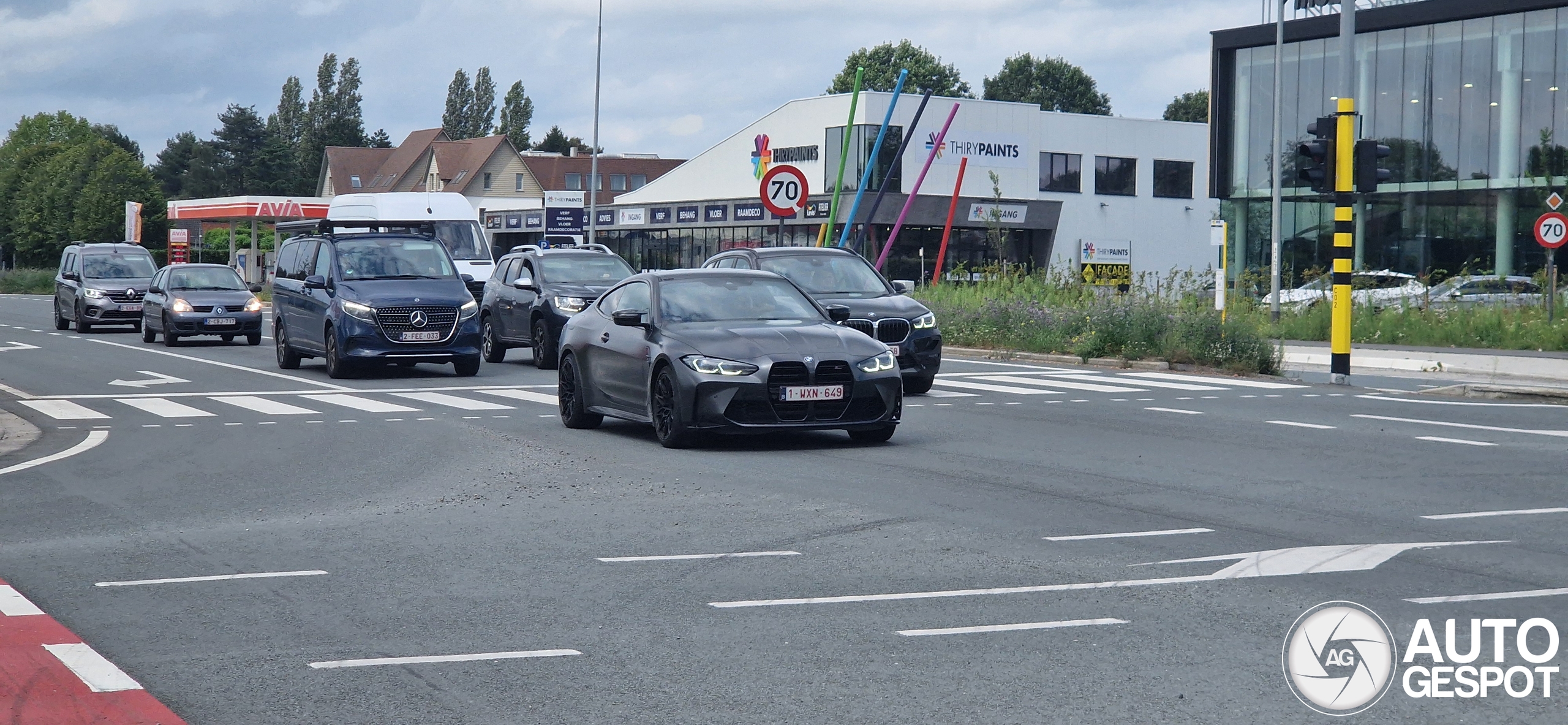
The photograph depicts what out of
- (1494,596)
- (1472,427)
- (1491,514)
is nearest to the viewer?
(1494,596)

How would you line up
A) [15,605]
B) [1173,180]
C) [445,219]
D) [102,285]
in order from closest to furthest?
1. [15,605]
2. [445,219]
3. [102,285]
4. [1173,180]

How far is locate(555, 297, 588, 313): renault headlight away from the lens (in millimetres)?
22766

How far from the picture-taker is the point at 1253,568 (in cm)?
746

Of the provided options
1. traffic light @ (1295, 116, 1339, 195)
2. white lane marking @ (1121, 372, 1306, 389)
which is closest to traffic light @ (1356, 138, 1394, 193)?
traffic light @ (1295, 116, 1339, 195)

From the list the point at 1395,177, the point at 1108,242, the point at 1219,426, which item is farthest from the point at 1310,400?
the point at 1108,242

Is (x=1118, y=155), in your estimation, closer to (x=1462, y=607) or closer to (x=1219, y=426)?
(x=1219, y=426)

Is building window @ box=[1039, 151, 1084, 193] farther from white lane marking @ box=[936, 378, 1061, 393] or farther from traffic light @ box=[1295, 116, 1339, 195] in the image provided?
white lane marking @ box=[936, 378, 1061, 393]

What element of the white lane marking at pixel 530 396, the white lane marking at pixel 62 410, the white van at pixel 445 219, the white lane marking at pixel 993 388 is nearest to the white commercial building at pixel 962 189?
the white van at pixel 445 219

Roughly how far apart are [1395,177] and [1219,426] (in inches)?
1561

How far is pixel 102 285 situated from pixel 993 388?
81.6 feet

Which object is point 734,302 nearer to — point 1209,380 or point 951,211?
point 1209,380

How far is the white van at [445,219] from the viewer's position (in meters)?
31.1

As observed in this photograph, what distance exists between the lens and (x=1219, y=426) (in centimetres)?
1459

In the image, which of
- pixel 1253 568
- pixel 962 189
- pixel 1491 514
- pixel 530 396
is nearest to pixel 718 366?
pixel 1491 514
